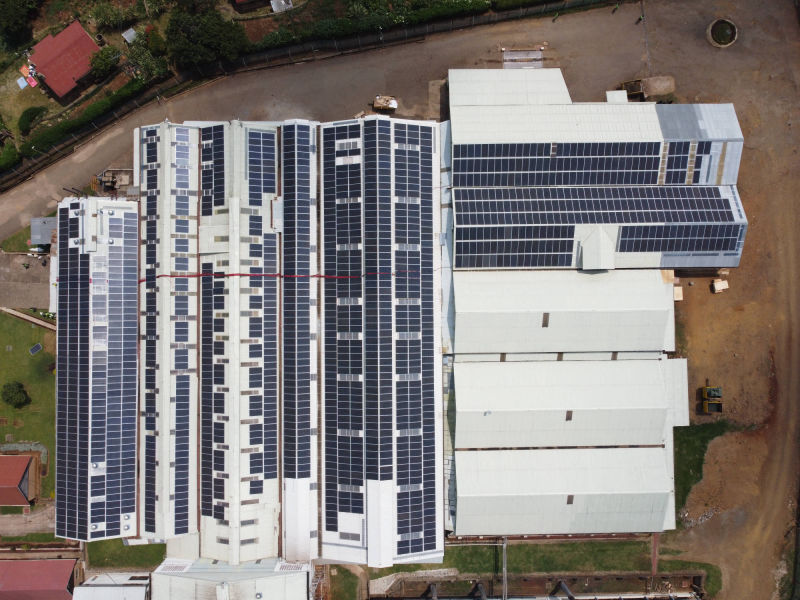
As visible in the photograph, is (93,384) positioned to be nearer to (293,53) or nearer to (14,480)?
(14,480)

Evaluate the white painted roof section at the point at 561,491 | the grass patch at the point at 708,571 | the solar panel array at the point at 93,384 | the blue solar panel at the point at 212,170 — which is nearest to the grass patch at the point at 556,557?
the grass patch at the point at 708,571

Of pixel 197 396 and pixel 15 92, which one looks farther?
pixel 15 92

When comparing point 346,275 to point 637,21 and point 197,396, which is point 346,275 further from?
point 637,21

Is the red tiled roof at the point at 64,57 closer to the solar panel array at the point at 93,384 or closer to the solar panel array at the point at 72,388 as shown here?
the solar panel array at the point at 93,384

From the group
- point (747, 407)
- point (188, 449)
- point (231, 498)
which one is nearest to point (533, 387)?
point (747, 407)

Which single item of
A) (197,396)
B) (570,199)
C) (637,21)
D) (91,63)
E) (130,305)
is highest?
(637,21)

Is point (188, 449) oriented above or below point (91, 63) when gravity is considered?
below
